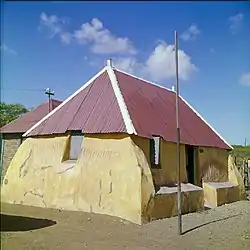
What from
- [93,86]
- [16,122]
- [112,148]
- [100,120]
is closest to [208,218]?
[112,148]

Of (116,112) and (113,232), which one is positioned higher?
(116,112)

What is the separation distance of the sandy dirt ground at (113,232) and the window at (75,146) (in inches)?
76.0

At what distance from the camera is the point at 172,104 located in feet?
55.1

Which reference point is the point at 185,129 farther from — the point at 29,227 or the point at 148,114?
the point at 29,227

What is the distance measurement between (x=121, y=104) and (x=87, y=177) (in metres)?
2.59

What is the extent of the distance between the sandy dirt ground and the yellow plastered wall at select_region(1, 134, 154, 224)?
539mm

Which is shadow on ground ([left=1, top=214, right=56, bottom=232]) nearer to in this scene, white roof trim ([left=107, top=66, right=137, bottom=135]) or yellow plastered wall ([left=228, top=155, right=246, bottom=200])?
white roof trim ([left=107, top=66, right=137, bottom=135])

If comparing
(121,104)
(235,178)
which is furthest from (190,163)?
(121,104)

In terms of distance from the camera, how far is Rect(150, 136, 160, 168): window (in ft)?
41.2

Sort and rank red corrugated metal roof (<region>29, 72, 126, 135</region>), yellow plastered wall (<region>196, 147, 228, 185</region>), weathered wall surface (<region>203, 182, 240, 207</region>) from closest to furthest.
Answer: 1. red corrugated metal roof (<region>29, 72, 126, 135</region>)
2. weathered wall surface (<region>203, 182, 240, 207</region>)
3. yellow plastered wall (<region>196, 147, 228, 185</region>)

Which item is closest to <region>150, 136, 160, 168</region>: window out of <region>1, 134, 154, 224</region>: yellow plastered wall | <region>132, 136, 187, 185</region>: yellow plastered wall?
<region>132, 136, 187, 185</region>: yellow plastered wall

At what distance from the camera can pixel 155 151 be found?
41.4 feet

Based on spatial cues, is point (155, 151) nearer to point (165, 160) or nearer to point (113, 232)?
point (165, 160)

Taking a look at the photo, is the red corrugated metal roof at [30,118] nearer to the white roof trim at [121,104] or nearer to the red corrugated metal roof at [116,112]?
the red corrugated metal roof at [116,112]
